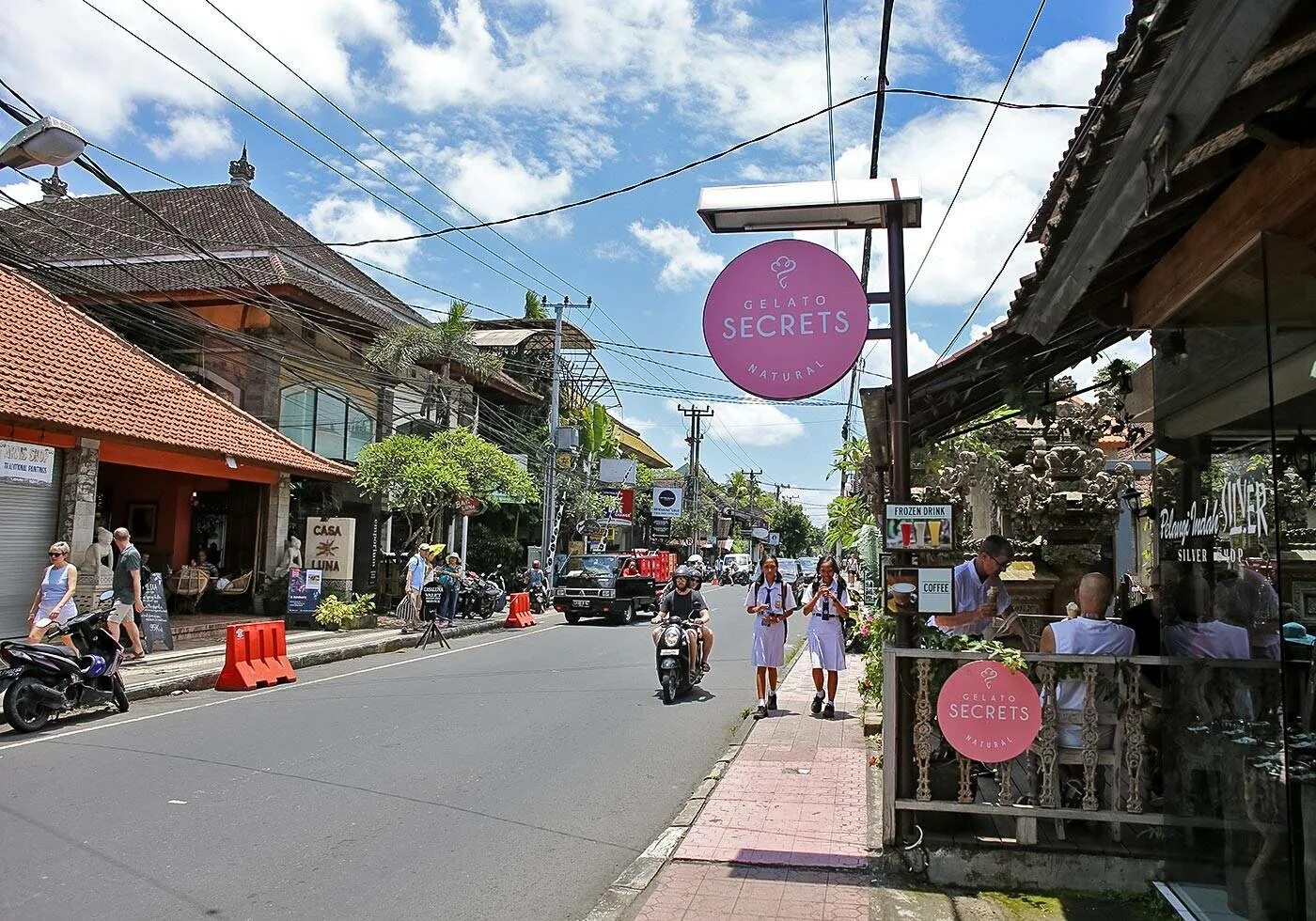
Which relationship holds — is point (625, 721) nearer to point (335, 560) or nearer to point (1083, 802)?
point (1083, 802)

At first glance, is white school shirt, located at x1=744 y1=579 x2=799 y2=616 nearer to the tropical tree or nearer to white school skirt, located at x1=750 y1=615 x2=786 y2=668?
white school skirt, located at x1=750 y1=615 x2=786 y2=668

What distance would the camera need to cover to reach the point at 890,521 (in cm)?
550

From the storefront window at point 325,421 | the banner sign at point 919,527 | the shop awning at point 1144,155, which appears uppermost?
the storefront window at point 325,421

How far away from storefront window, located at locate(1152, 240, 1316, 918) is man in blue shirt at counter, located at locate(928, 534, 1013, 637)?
4.71 feet

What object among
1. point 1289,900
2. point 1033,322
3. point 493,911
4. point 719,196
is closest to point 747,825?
point 493,911

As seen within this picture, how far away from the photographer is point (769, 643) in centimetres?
1001

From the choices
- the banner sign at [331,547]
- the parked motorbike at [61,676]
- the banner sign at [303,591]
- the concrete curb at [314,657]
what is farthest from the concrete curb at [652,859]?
the banner sign at [331,547]

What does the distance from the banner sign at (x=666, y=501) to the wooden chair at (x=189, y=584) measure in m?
28.9

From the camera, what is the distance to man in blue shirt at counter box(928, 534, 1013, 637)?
21.6ft

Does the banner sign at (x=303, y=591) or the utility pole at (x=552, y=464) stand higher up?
the utility pole at (x=552, y=464)

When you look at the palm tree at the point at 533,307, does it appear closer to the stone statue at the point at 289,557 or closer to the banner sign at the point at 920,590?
the stone statue at the point at 289,557

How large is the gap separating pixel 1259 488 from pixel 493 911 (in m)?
4.04

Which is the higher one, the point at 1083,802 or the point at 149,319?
the point at 149,319

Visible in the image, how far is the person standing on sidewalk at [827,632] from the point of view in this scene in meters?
10.0
